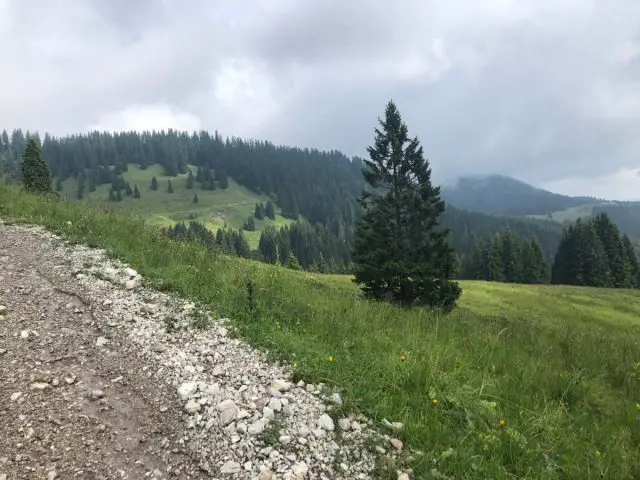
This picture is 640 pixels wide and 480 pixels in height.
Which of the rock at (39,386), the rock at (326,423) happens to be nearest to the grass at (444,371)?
the rock at (326,423)

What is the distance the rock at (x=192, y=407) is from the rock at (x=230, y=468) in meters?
1.00

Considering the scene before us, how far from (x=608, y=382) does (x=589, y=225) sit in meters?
91.6

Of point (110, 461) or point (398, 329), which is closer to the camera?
point (110, 461)

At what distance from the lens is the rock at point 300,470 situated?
4.54 meters

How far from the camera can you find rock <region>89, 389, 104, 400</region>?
18.3ft

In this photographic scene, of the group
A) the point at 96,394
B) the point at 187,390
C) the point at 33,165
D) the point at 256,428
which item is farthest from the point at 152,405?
the point at 33,165

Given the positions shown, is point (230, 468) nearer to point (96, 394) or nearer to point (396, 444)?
point (396, 444)

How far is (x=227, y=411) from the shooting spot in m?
5.37

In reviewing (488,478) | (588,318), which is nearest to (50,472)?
(488,478)

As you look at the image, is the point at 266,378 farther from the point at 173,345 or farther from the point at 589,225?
the point at 589,225

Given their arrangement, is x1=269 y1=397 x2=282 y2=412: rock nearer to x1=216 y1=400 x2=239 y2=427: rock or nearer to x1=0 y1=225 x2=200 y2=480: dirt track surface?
x1=216 y1=400 x2=239 y2=427: rock

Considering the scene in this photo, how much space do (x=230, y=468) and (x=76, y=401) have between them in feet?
8.01

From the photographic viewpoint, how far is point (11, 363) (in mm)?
6086

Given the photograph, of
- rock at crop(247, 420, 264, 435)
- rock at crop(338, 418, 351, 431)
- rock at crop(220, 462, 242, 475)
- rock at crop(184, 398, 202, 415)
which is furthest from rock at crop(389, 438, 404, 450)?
rock at crop(184, 398, 202, 415)
